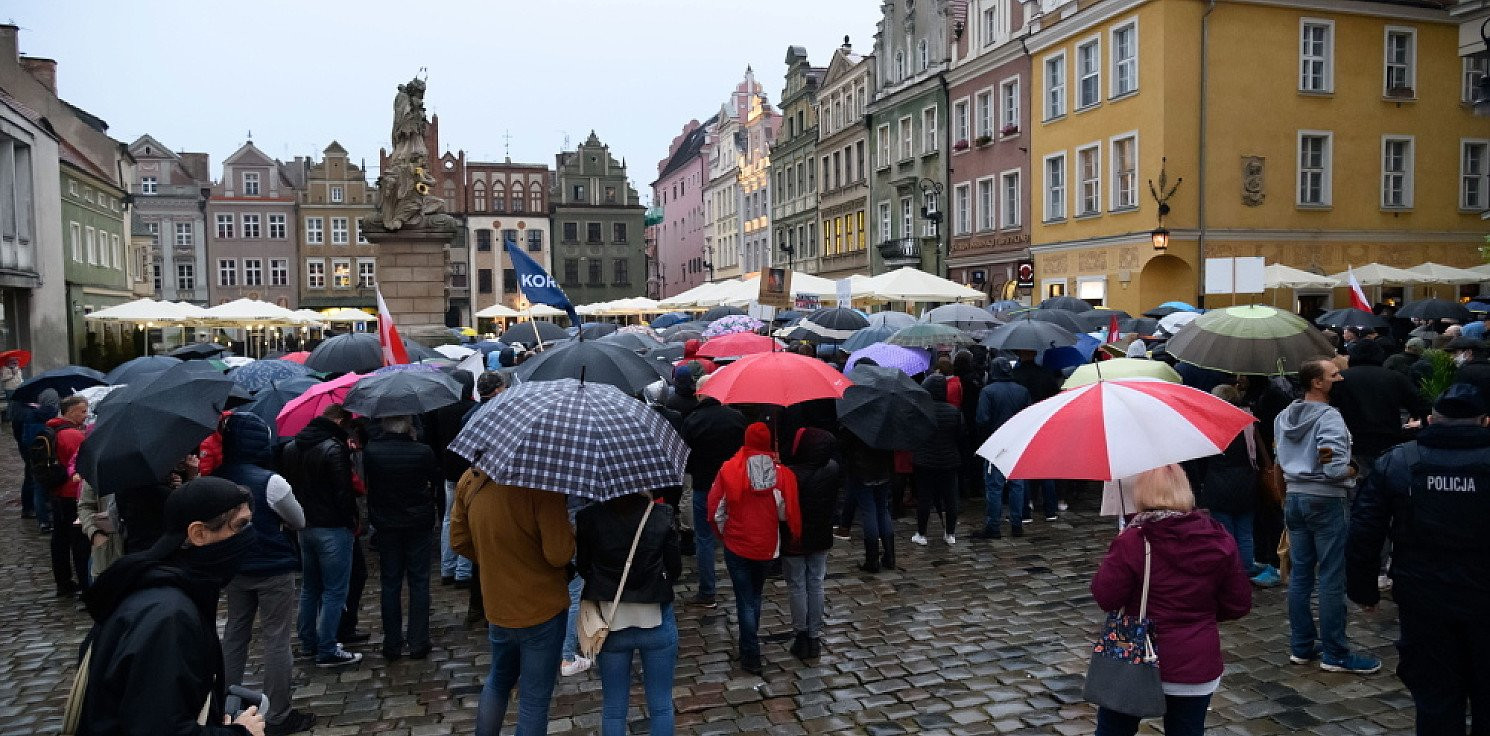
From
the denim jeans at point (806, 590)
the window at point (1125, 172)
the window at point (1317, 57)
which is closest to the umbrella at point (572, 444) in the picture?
the denim jeans at point (806, 590)

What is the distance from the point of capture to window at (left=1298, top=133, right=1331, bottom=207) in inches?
1113

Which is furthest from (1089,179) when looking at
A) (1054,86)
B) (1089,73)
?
(1054,86)

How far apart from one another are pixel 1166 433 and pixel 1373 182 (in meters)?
29.9

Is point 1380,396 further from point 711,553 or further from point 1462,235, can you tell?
point 1462,235

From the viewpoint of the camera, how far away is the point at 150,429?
5.45 metres

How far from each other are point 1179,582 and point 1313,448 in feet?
9.64

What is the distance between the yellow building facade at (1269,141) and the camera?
27.0 meters

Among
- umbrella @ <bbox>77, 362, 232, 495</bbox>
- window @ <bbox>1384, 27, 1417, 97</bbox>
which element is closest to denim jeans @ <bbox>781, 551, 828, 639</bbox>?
umbrella @ <bbox>77, 362, 232, 495</bbox>

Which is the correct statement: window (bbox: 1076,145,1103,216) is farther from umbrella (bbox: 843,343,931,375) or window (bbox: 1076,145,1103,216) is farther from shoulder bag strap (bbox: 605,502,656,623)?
shoulder bag strap (bbox: 605,502,656,623)

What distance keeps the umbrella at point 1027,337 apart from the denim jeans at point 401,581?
644 cm

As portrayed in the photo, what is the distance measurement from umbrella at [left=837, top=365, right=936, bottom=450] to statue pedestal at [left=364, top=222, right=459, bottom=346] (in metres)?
13.0

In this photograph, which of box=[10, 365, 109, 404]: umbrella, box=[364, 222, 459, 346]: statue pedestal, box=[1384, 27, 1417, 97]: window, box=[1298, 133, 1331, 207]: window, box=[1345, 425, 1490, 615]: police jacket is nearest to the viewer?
box=[1345, 425, 1490, 615]: police jacket

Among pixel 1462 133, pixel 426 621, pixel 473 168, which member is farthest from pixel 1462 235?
pixel 473 168

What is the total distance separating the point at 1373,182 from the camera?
28.7 metres
